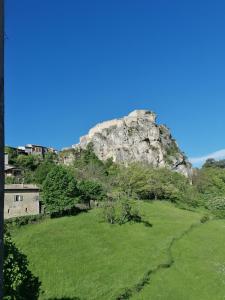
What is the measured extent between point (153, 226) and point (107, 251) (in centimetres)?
1561

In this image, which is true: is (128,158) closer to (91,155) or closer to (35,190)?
(91,155)

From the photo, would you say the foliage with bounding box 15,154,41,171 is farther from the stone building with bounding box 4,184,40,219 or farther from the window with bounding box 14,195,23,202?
the window with bounding box 14,195,23,202

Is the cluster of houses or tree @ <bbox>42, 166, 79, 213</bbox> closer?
the cluster of houses

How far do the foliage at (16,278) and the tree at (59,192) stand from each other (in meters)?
41.9

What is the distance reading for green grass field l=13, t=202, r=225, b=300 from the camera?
36531 mm

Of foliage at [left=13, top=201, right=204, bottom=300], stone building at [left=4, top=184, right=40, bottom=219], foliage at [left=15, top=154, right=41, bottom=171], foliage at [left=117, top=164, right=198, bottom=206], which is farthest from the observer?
foliage at [left=15, top=154, right=41, bottom=171]

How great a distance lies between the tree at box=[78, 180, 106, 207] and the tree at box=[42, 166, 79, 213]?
458 centimetres

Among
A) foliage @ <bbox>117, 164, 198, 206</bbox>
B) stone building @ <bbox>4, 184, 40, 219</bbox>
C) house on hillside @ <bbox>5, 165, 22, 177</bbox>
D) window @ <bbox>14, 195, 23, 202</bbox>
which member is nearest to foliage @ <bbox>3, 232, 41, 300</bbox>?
stone building @ <bbox>4, 184, 40, 219</bbox>

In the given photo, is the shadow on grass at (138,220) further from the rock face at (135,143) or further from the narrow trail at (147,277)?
the rock face at (135,143)

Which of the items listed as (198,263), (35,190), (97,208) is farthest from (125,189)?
(198,263)

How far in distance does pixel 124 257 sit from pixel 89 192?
30.1 meters

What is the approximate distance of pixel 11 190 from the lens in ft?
214

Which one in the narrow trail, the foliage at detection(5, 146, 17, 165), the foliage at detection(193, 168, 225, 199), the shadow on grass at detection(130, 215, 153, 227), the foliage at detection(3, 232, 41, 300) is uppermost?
the foliage at detection(5, 146, 17, 165)

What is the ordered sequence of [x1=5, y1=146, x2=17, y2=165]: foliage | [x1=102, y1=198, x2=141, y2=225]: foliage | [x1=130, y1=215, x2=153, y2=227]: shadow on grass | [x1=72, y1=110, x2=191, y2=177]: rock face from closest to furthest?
→ [x1=102, y1=198, x2=141, y2=225]: foliage
[x1=130, y1=215, x2=153, y2=227]: shadow on grass
[x1=5, y1=146, x2=17, y2=165]: foliage
[x1=72, y1=110, x2=191, y2=177]: rock face
